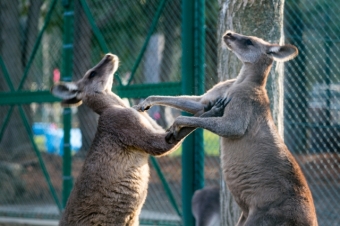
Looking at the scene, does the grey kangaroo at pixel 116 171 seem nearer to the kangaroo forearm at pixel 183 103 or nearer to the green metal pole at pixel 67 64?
the kangaroo forearm at pixel 183 103

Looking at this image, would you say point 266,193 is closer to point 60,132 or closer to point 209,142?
point 209,142

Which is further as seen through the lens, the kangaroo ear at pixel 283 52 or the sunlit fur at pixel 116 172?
the sunlit fur at pixel 116 172

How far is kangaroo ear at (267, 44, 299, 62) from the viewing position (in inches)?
232

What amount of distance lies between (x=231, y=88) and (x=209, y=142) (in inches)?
133

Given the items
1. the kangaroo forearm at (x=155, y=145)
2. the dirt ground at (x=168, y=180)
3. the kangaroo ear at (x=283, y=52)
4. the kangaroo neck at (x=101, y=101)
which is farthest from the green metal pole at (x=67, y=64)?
the kangaroo ear at (x=283, y=52)

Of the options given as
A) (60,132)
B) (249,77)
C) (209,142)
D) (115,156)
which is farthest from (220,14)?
(60,132)

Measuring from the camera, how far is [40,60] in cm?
1199

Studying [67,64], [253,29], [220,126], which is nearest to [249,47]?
[253,29]

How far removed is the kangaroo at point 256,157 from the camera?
17.2ft

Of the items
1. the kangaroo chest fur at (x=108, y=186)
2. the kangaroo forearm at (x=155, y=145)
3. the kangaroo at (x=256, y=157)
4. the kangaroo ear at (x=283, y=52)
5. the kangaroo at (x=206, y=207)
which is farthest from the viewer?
the kangaroo at (x=206, y=207)

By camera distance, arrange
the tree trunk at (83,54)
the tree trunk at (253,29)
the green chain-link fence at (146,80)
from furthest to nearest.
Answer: the tree trunk at (83,54) → the green chain-link fence at (146,80) → the tree trunk at (253,29)

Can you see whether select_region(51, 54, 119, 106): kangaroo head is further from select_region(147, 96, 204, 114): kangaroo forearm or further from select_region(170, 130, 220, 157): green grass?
select_region(170, 130, 220, 157): green grass

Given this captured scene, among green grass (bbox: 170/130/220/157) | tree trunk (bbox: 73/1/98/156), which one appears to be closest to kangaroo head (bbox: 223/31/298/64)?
green grass (bbox: 170/130/220/157)

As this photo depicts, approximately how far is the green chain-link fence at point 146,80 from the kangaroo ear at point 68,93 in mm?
1552
